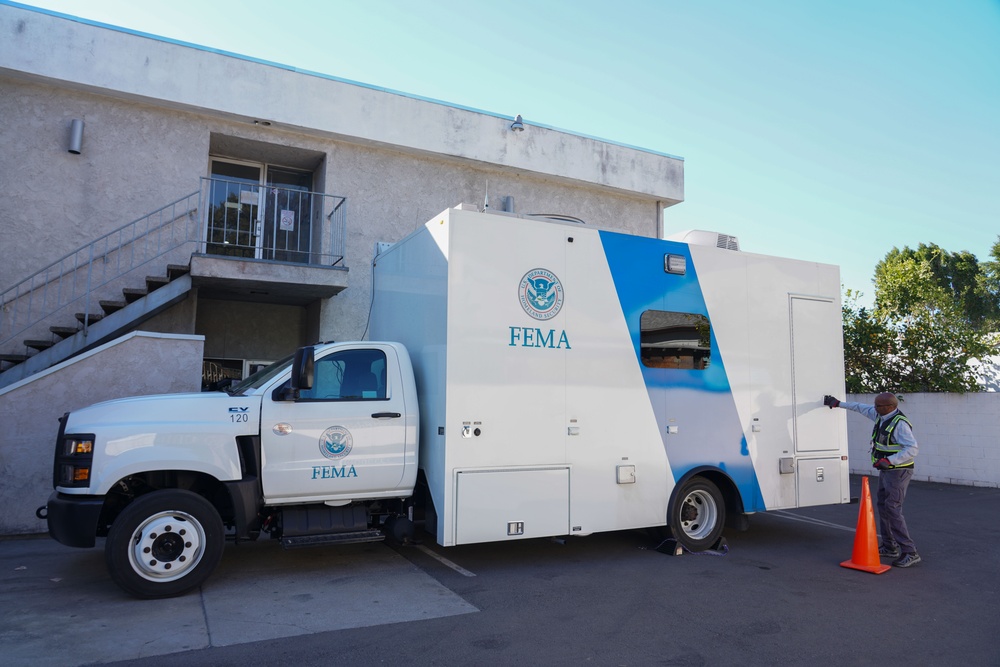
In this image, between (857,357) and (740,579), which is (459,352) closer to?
(740,579)

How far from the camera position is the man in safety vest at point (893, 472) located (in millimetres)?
7340

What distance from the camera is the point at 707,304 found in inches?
312

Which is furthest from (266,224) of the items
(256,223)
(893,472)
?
(893,472)

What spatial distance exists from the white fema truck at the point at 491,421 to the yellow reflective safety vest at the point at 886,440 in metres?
0.89

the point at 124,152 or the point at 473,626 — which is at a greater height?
the point at 124,152

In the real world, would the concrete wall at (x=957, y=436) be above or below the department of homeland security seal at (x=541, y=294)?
below

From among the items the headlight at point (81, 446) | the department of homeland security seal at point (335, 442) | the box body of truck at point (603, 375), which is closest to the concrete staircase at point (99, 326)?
the box body of truck at point (603, 375)

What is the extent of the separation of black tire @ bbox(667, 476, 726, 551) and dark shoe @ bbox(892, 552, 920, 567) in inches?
69.4

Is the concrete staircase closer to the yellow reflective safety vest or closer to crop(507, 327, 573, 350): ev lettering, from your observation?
crop(507, 327, 573, 350): ev lettering

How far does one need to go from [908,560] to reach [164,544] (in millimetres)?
7284

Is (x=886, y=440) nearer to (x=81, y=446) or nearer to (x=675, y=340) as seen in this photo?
(x=675, y=340)

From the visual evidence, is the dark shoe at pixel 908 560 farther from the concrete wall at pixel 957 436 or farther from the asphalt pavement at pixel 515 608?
the concrete wall at pixel 957 436

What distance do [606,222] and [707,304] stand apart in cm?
804

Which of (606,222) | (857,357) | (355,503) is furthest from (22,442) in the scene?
(857,357)
